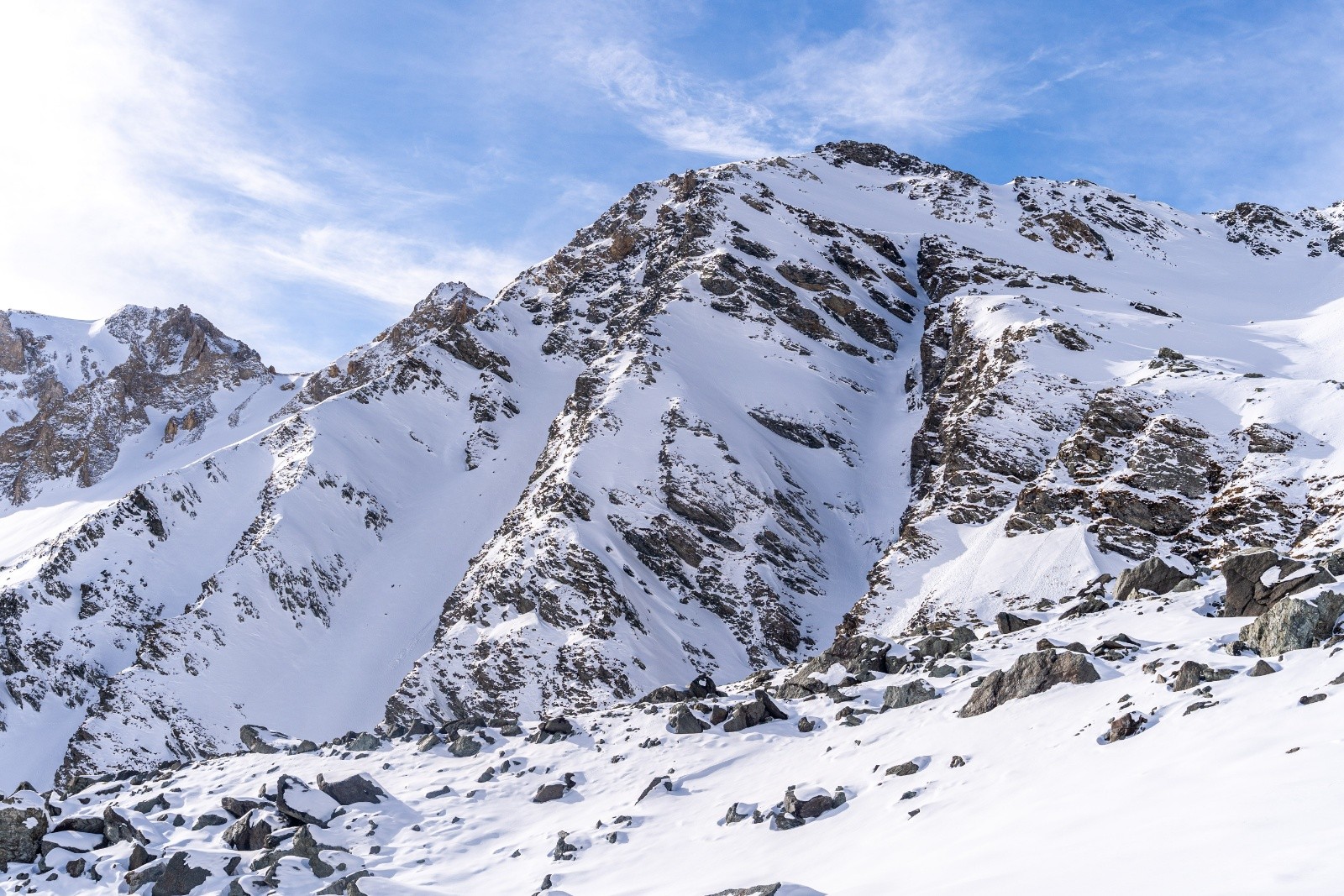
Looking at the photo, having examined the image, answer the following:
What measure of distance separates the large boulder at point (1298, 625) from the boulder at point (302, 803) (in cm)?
2024

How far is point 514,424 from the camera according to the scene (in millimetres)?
90875

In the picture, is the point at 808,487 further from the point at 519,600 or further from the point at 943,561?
the point at 519,600

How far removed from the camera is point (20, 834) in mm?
19141

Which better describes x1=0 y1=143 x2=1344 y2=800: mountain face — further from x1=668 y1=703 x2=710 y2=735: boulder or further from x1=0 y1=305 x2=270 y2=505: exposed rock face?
x1=668 y1=703 x2=710 y2=735: boulder

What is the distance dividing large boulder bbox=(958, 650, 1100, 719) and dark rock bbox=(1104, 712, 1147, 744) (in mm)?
3081

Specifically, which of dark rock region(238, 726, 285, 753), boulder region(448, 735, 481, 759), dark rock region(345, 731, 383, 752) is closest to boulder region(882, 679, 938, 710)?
boulder region(448, 735, 481, 759)

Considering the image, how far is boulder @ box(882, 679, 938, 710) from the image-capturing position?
1983 centimetres

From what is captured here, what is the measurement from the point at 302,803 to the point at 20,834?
5.85 m

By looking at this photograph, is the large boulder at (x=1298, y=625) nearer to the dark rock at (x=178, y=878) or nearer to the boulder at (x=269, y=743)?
the dark rock at (x=178, y=878)

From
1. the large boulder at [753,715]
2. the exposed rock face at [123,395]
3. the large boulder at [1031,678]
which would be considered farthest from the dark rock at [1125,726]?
the exposed rock face at [123,395]

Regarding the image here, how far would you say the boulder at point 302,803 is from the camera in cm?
2026

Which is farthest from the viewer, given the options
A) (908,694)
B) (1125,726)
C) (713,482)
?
(713,482)

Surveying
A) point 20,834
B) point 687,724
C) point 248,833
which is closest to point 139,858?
point 248,833

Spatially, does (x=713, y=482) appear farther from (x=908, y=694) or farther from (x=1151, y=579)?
(x=908, y=694)
